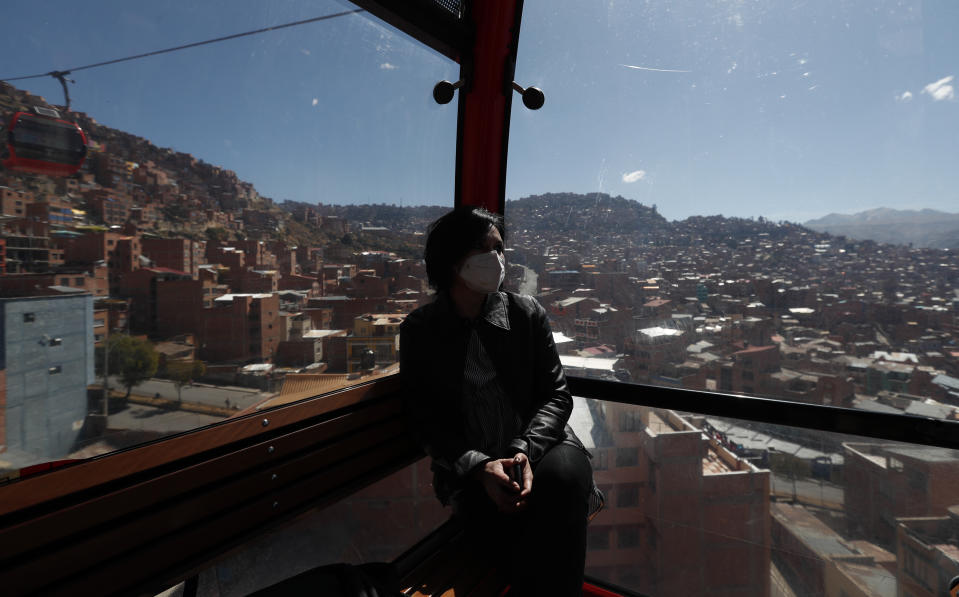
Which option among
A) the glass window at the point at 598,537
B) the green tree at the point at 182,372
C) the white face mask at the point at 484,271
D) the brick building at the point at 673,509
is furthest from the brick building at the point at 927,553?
the green tree at the point at 182,372

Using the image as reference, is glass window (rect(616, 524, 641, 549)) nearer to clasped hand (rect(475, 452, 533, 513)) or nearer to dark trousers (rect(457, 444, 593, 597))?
dark trousers (rect(457, 444, 593, 597))

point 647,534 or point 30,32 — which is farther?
point 647,534

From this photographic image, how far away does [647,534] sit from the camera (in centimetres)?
222

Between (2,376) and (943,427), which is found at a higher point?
(2,376)

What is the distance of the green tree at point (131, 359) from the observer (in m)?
1.17

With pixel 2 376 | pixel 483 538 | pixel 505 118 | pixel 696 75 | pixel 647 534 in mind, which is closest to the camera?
pixel 2 376

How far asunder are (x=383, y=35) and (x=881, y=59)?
2.17 meters

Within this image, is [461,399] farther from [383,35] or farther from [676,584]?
[383,35]

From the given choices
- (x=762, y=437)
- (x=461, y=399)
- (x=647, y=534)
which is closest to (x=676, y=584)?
(x=647, y=534)

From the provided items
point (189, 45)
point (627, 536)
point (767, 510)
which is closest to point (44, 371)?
point (189, 45)

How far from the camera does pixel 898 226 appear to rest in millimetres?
1724

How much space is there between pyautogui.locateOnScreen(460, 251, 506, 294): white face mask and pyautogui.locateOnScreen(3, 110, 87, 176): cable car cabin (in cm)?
121

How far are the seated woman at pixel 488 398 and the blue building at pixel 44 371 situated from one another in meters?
0.98

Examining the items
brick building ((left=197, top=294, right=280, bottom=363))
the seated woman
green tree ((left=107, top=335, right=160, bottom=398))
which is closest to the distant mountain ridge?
the seated woman
